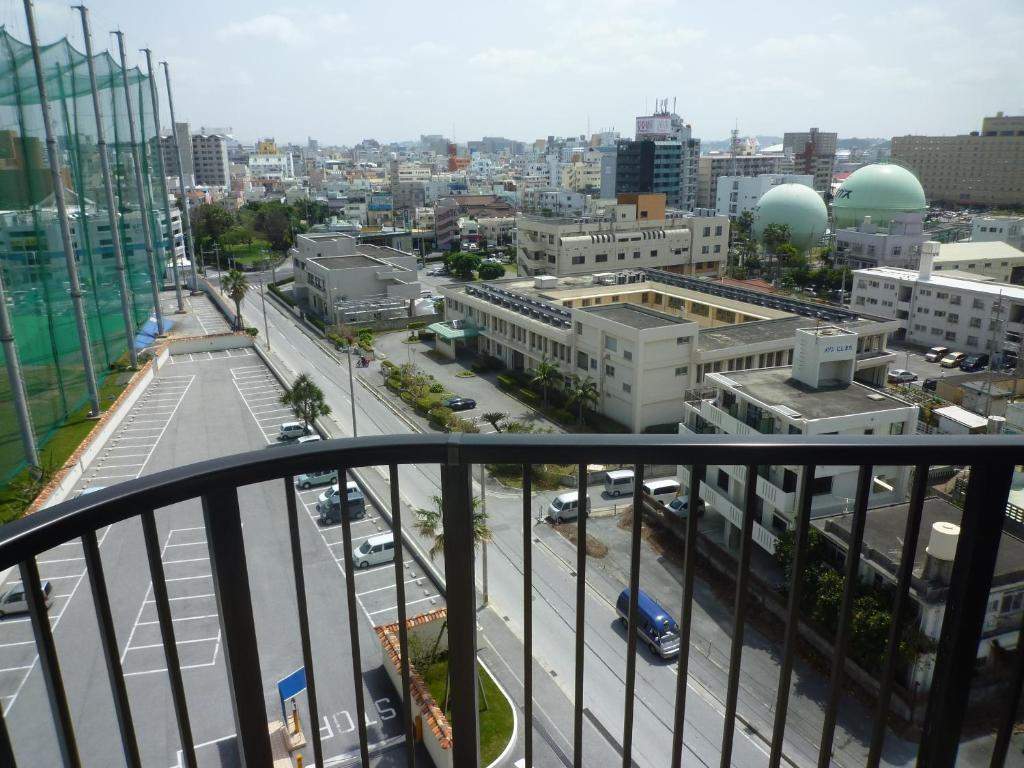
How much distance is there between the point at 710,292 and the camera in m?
15.0

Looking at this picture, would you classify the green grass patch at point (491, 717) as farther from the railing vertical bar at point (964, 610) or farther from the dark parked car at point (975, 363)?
the dark parked car at point (975, 363)

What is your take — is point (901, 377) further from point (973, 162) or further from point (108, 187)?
point (973, 162)

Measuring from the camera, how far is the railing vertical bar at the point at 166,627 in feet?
2.68

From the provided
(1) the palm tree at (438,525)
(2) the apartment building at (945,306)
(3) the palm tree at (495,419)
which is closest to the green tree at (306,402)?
(3) the palm tree at (495,419)

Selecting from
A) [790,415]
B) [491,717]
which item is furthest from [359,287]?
[491,717]

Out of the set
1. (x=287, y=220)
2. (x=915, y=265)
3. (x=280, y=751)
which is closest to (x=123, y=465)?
(x=280, y=751)

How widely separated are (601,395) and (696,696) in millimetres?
6749

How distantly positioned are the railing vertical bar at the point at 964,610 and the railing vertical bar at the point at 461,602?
0.61 meters

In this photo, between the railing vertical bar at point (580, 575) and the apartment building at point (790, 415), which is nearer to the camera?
the railing vertical bar at point (580, 575)

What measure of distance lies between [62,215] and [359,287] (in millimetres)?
9792

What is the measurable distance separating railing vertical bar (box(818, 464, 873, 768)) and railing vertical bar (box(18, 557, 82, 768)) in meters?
0.91

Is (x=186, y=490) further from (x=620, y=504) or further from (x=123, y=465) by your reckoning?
(x=123, y=465)

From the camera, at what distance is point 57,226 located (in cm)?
972

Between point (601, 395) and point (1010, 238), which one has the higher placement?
point (1010, 238)
